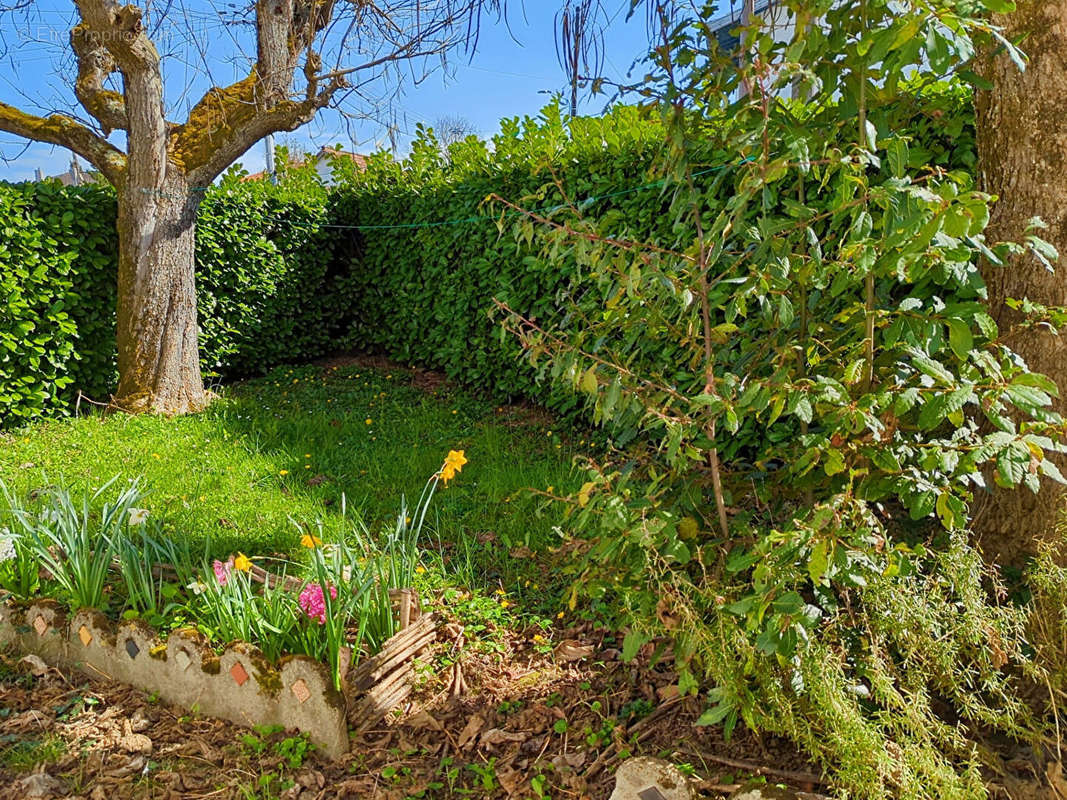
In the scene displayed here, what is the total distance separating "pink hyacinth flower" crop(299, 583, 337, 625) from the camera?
2221 millimetres

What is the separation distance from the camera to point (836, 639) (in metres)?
1.69

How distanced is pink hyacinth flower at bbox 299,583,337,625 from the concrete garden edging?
0.59 ft

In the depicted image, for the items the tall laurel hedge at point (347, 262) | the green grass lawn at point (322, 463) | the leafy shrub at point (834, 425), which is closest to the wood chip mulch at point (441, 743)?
the leafy shrub at point (834, 425)

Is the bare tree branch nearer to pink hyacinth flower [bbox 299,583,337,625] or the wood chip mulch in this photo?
the wood chip mulch

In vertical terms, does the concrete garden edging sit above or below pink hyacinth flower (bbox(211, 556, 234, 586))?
below

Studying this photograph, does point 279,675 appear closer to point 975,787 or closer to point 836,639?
point 836,639

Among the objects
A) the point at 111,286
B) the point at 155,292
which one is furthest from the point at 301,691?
the point at 111,286

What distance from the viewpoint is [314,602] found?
2.25 m

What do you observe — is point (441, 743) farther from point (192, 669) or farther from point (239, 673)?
point (192, 669)

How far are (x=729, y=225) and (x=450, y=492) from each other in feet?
8.52

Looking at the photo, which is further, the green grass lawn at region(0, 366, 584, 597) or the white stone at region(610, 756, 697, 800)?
the green grass lawn at region(0, 366, 584, 597)

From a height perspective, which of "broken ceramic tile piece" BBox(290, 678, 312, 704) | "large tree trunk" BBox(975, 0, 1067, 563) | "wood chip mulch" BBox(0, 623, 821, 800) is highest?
"large tree trunk" BBox(975, 0, 1067, 563)

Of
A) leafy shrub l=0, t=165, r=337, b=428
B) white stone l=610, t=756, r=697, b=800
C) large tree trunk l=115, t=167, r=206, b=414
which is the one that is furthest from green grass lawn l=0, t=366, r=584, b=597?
white stone l=610, t=756, r=697, b=800

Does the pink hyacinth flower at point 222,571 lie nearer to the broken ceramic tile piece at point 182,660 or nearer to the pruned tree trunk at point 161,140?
the broken ceramic tile piece at point 182,660
